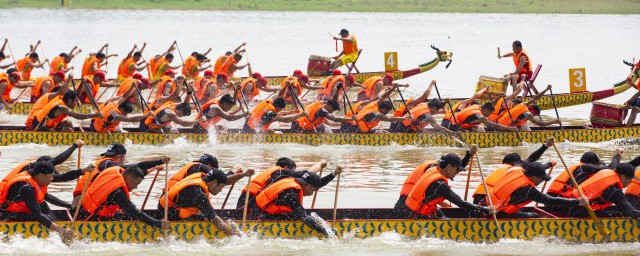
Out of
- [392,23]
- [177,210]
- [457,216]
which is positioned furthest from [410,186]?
[392,23]

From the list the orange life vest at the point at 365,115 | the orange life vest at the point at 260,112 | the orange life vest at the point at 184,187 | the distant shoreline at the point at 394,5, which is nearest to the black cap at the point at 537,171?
the orange life vest at the point at 184,187

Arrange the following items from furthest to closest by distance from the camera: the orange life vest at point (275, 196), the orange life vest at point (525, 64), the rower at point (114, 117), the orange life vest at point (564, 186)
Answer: the orange life vest at point (525, 64) → the rower at point (114, 117) → the orange life vest at point (564, 186) → the orange life vest at point (275, 196)

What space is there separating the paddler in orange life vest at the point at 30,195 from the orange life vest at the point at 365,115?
32.8ft

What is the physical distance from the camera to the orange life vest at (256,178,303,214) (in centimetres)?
1365

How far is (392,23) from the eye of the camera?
7888cm

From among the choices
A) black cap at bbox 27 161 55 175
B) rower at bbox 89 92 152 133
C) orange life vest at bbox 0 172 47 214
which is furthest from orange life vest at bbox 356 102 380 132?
black cap at bbox 27 161 55 175

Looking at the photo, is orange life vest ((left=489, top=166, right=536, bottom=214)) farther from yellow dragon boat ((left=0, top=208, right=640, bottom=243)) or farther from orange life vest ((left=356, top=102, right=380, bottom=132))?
orange life vest ((left=356, top=102, right=380, bottom=132))

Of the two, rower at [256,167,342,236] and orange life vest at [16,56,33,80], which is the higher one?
rower at [256,167,342,236]

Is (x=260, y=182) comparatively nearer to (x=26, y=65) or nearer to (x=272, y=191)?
(x=272, y=191)

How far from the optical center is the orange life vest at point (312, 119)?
22.4m

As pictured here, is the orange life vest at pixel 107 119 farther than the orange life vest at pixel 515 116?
No

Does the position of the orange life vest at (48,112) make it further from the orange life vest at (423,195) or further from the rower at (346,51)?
the rower at (346,51)

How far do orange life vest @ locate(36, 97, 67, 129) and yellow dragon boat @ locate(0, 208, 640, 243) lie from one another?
7245 millimetres

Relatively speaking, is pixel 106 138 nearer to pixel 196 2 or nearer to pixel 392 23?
pixel 392 23
